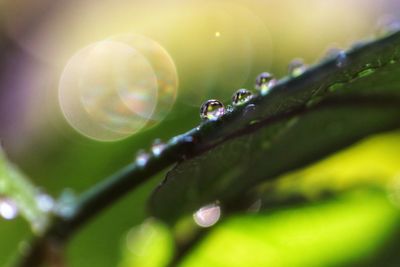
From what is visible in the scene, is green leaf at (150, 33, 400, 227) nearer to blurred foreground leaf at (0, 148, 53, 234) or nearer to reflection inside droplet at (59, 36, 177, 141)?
blurred foreground leaf at (0, 148, 53, 234)

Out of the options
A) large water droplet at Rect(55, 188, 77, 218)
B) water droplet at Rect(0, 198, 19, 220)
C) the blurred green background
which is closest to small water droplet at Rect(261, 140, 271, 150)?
the blurred green background

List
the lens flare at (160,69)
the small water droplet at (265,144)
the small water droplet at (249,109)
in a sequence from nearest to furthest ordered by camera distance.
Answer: the small water droplet at (249,109)
the small water droplet at (265,144)
the lens flare at (160,69)

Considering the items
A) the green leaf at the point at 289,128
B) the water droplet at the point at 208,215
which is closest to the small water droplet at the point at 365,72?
the green leaf at the point at 289,128

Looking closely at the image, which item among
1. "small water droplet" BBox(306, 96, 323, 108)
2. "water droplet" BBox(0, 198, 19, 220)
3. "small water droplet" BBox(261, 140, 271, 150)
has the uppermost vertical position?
"water droplet" BBox(0, 198, 19, 220)

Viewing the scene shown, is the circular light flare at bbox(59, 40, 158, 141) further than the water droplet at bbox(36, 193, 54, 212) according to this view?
Yes

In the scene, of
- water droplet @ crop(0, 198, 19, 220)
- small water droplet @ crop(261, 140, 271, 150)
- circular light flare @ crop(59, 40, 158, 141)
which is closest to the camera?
small water droplet @ crop(261, 140, 271, 150)

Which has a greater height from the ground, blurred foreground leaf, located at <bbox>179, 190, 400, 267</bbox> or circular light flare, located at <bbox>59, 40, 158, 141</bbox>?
circular light flare, located at <bbox>59, 40, 158, 141</bbox>

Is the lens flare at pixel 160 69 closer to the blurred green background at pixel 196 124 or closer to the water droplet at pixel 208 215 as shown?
the blurred green background at pixel 196 124
